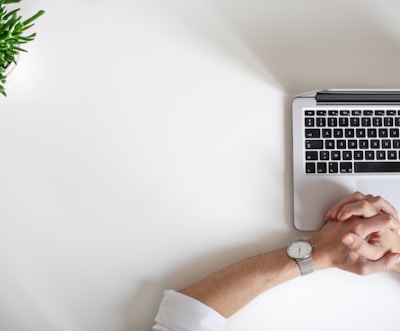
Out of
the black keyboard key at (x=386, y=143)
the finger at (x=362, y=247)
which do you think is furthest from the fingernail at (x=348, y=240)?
the black keyboard key at (x=386, y=143)

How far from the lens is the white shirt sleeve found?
2.85ft

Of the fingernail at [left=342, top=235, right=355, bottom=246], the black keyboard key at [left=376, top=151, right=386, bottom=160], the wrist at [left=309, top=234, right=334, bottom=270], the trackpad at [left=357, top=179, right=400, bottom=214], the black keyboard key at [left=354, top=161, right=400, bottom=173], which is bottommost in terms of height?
the wrist at [left=309, top=234, right=334, bottom=270]

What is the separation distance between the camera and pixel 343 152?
37.3 inches

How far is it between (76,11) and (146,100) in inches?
9.6

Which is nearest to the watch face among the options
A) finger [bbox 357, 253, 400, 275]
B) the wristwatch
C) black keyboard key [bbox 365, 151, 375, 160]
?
the wristwatch

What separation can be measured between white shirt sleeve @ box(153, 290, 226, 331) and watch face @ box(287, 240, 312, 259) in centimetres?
19

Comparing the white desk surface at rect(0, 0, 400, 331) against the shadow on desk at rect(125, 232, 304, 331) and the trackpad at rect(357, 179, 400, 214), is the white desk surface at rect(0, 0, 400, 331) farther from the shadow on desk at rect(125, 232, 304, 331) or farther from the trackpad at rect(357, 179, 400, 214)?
the trackpad at rect(357, 179, 400, 214)

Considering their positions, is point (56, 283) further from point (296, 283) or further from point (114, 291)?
point (296, 283)

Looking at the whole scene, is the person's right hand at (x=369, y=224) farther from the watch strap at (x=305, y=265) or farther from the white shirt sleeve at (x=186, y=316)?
the white shirt sleeve at (x=186, y=316)

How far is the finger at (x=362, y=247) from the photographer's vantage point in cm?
90

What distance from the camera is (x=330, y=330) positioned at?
3.11 ft

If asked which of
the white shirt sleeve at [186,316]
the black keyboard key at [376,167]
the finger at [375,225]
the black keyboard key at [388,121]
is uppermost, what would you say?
the black keyboard key at [388,121]

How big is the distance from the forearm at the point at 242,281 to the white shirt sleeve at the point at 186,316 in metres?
0.02

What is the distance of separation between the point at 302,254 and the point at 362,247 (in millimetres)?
119
